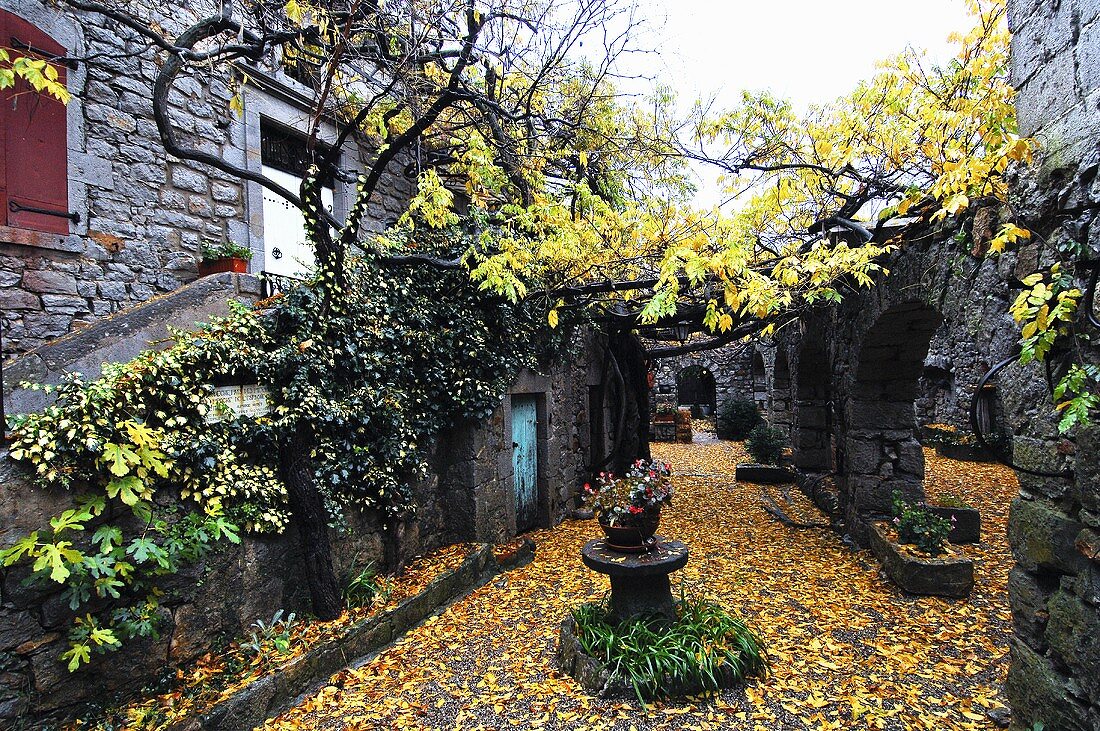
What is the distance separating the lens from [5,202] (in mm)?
4449

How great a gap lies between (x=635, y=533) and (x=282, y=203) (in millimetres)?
5324

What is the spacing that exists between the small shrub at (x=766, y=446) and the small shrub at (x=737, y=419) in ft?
16.3

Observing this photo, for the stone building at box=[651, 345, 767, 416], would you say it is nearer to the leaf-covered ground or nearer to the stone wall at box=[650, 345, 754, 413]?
the stone wall at box=[650, 345, 754, 413]

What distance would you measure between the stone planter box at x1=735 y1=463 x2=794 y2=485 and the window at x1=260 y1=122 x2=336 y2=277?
8.37m

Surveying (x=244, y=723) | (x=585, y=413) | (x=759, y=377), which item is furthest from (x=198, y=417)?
(x=759, y=377)

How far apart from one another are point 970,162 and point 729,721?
10.7 ft

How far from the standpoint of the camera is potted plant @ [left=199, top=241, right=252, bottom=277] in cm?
546

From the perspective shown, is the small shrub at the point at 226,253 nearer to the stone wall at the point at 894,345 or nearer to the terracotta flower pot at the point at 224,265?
the terracotta flower pot at the point at 224,265

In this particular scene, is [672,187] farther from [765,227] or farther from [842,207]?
[842,207]

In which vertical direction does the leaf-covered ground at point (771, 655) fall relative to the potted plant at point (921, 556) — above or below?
below

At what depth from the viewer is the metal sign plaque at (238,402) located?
144 inches

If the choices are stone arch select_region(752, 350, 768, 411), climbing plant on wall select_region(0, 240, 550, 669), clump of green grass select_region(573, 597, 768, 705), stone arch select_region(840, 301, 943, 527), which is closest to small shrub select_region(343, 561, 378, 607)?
climbing plant on wall select_region(0, 240, 550, 669)

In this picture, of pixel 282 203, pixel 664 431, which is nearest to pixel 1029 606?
pixel 282 203

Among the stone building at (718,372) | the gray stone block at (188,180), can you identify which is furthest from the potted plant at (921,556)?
the stone building at (718,372)
